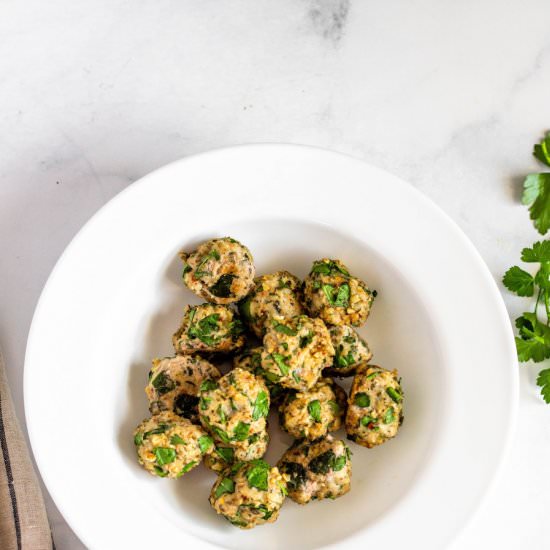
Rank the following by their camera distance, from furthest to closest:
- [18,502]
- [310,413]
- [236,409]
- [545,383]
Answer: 1. [545,383]
2. [18,502]
3. [310,413]
4. [236,409]

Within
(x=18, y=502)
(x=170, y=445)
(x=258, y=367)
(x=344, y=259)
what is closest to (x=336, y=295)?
(x=344, y=259)

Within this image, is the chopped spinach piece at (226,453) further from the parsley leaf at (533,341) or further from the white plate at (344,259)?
the parsley leaf at (533,341)

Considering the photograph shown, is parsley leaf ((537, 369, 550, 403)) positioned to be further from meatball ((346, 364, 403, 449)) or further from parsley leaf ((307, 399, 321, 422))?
parsley leaf ((307, 399, 321, 422))

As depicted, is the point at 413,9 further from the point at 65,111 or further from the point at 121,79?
the point at 65,111

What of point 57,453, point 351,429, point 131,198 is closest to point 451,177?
point 351,429

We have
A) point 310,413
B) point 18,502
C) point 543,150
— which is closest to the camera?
point 310,413

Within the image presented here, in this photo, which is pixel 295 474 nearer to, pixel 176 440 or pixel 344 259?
pixel 176 440

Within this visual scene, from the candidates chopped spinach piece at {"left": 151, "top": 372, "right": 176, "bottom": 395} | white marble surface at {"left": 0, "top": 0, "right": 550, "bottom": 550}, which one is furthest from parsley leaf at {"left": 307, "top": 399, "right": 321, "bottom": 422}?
white marble surface at {"left": 0, "top": 0, "right": 550, "bottom": 550}

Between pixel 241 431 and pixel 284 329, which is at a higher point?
pixel 284 329
